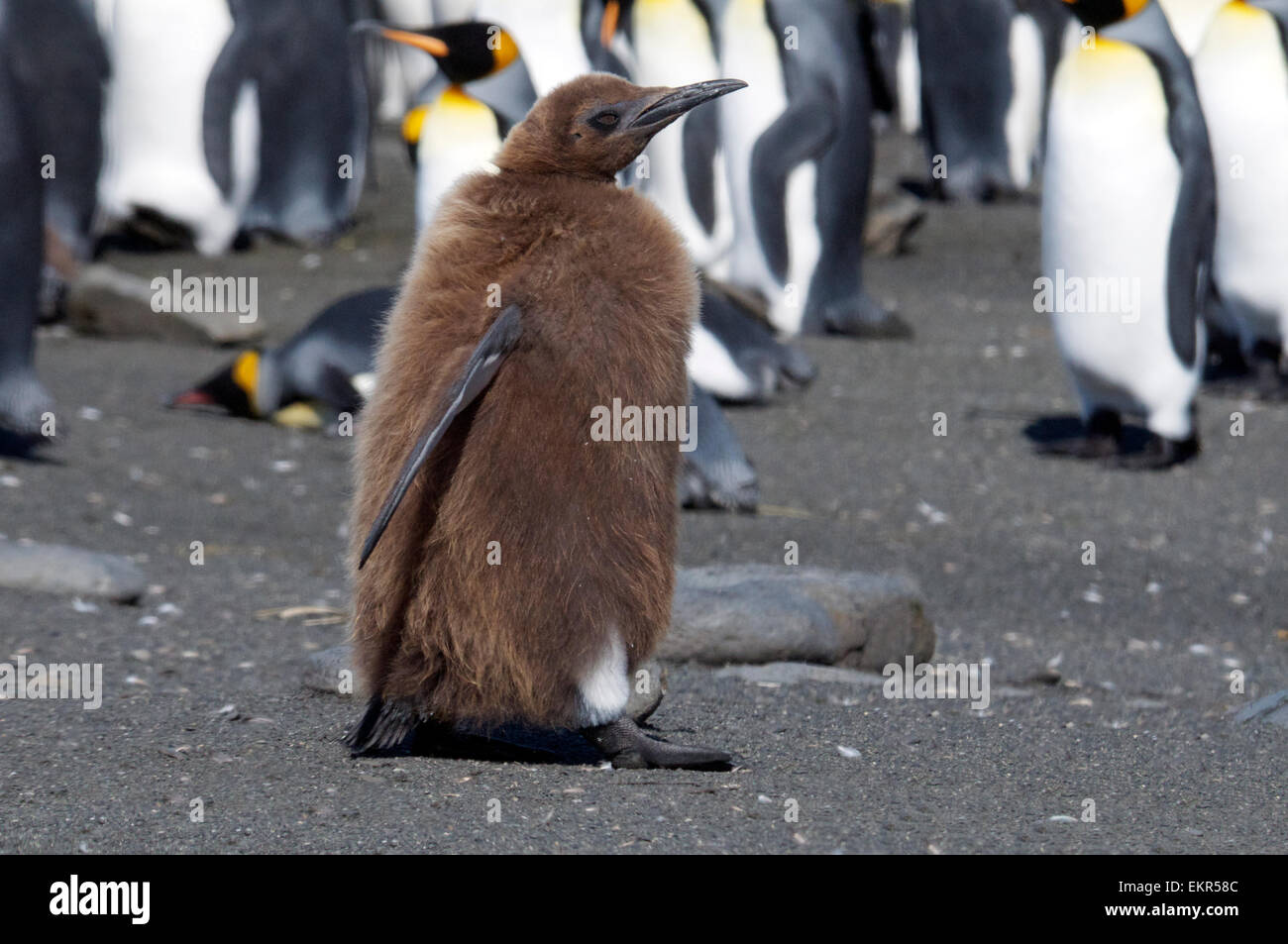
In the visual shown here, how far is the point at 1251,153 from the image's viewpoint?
25.4 feet

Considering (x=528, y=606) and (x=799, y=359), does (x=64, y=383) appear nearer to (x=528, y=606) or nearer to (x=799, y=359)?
(x=799, y=359)

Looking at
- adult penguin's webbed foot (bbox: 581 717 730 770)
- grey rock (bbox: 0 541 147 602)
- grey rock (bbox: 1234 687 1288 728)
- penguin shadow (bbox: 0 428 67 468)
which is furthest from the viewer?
penguin shadow (bbox: 0 428 67 468)

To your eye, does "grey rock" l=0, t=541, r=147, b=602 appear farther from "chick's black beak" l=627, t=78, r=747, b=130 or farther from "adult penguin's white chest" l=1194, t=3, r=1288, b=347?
"adult penguin's white chest" l=1194, t=3, r=1288, b=347

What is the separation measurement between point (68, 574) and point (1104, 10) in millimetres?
4422

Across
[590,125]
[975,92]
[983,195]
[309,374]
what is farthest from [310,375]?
[975,92]

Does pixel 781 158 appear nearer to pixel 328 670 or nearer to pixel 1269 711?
pixel 1269 711

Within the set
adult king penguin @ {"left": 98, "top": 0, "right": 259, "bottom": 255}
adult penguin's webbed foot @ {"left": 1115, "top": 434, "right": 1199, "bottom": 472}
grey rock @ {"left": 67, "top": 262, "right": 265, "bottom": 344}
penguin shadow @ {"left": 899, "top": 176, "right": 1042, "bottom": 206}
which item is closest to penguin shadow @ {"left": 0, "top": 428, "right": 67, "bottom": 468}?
grey rock @ {"left": 67, "top": 262, "right": 265, "bottom": 344}

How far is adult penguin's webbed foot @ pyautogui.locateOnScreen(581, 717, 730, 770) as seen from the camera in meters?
2.72

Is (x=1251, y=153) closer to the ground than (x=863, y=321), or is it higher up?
higher up

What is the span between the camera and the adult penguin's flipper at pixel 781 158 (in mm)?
9492

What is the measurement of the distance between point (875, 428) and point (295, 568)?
118 inches

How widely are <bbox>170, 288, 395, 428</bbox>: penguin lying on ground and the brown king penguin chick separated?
4.20 metres

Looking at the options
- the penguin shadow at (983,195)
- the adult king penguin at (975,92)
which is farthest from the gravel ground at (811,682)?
the adult king penguin at (975,92)
